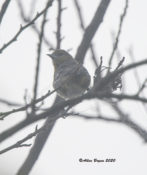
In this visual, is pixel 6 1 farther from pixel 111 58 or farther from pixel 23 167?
pixel 23 167

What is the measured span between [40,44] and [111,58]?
2.42 feet

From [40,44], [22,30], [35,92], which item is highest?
[22,30]

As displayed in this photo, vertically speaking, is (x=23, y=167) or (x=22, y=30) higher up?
(x=22, y=30)

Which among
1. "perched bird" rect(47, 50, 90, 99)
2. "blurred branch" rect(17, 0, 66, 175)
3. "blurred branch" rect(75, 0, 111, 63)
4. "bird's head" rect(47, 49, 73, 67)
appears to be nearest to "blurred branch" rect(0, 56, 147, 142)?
"perched bird" rect(47, 50, 90, 99)

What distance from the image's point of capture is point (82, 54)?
4.38m

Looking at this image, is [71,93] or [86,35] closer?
[86,35]

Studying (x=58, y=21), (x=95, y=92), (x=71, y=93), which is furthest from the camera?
(x=71, y=93)

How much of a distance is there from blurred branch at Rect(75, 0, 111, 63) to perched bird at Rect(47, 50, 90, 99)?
0.15 metres

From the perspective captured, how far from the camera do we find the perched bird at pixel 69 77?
3.93 metres

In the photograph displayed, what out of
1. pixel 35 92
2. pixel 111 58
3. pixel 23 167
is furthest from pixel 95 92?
pixel 23 167

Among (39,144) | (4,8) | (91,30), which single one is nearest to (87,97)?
(4,8)

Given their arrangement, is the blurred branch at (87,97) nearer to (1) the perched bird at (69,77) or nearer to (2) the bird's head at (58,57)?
(1) the perched bird at (69,77)

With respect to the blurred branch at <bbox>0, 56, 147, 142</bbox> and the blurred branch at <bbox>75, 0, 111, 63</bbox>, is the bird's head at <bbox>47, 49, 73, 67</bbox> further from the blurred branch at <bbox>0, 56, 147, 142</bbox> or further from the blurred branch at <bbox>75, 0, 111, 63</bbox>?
the blurred branch at <bbox>0, 56, 147, 142</bbox>

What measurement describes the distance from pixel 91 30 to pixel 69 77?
1.12 m
